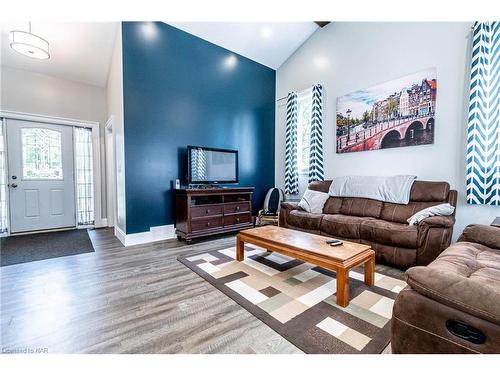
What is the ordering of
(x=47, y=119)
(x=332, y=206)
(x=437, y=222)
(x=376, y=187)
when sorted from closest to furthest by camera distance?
(x=437, y=222) → (x=376, y=187) → (x=332, y=206) → (x=47, y=119)

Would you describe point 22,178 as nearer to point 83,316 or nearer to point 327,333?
point 83,316

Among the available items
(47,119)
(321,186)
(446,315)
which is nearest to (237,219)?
(321,186)

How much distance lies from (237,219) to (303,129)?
2098mm

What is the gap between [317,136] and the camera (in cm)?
400

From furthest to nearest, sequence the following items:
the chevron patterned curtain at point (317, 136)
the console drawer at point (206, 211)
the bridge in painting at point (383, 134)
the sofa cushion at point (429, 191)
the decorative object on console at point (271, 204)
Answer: the decorative object on console at point (271, 204), the chevron patterned curtain at point (317, 136), the console drawer at point (206, 211), the bridge in painting at point (383, 134), the sofa cushion at point (429, 191)

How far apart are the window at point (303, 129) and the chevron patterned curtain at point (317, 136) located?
0.13 m

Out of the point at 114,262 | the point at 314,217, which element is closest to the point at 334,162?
the point at 314,217

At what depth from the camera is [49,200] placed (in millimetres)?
3912

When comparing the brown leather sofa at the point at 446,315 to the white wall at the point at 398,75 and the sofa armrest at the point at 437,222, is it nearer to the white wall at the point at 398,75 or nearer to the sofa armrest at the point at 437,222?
the sofa armrest at the point at 437,222

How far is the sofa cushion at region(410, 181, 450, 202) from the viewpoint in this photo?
256 centimetres

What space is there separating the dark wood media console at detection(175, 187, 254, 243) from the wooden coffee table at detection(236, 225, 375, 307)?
0.99 m

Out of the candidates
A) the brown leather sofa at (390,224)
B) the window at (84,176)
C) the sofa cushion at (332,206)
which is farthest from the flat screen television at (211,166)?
the window at (84,176)

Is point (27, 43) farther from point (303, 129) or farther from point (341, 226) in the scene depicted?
point (341, 226)

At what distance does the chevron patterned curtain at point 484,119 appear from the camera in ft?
7.73
